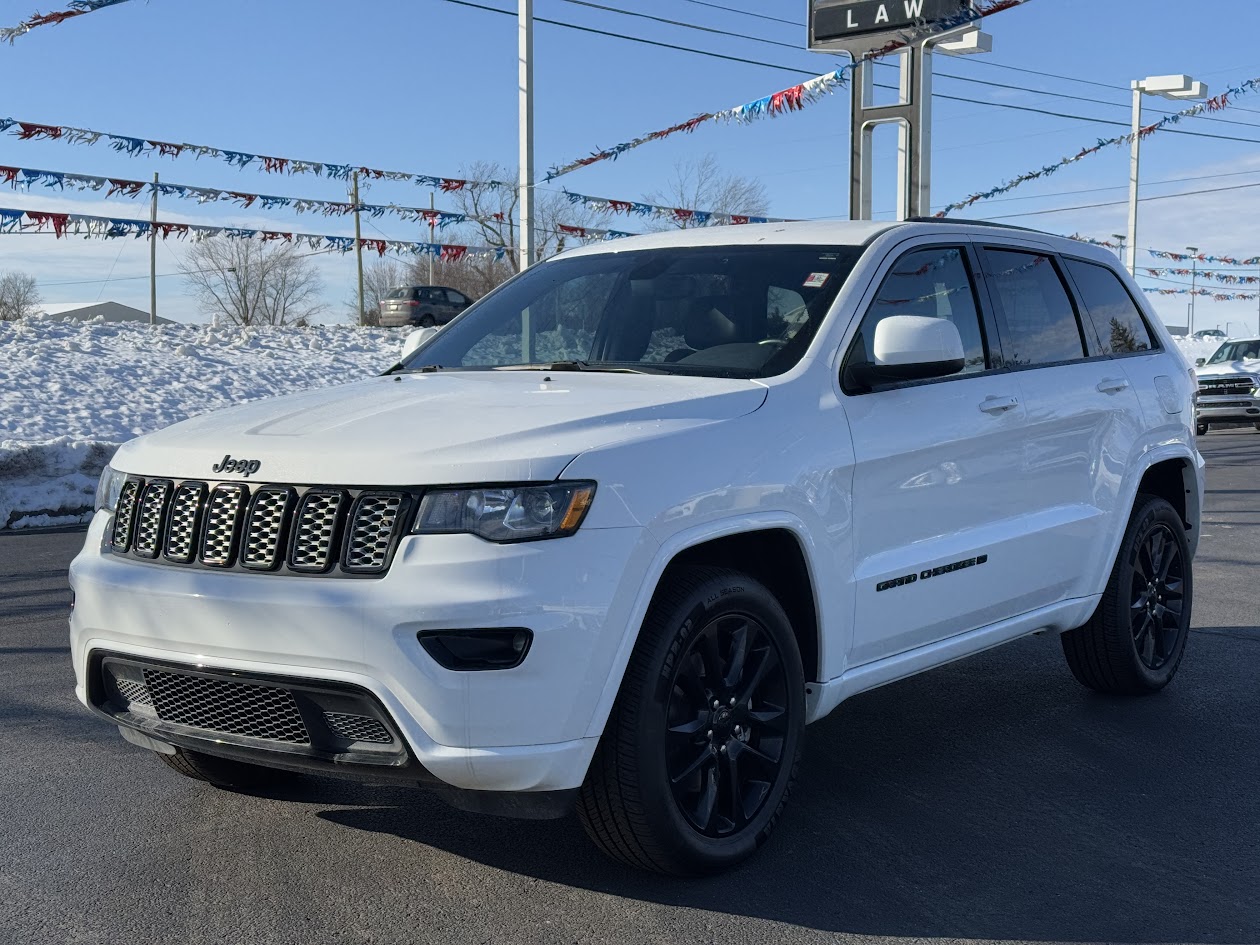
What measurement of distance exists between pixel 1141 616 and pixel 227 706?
3885 mm

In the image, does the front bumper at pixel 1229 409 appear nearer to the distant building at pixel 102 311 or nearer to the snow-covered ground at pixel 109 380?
the snow-covered ground at pixel 109 380

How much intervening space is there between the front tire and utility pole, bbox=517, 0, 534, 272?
14.9 metres

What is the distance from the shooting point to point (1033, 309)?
5.41 m

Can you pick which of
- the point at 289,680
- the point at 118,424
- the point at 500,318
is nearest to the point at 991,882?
the point at 289,680

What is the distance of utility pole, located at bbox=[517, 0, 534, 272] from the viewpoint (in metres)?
18.4

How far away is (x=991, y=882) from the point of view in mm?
3781

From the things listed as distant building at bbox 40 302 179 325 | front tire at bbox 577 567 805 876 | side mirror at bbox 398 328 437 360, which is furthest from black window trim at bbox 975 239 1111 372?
distant building at bbox 40 302 179 325

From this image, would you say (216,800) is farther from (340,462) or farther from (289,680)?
(340,462)

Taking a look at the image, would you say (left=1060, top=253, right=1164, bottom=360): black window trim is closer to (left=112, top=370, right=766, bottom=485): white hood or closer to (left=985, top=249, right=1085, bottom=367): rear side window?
(left=985, top=249, right=1085, bottom=367): rear side window

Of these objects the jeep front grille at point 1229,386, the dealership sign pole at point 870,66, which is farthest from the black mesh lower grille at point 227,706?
the jeep front grille at point 1229,386

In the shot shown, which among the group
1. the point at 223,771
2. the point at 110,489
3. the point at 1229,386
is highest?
the point at 110,489

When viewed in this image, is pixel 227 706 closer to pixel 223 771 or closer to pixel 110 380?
pixel 223 771

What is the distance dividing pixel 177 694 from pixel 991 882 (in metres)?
2.25

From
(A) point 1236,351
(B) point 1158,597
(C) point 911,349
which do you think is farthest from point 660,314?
(A) point 1236,351
